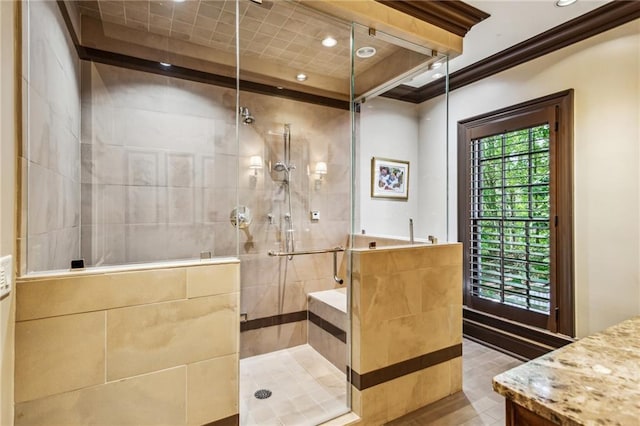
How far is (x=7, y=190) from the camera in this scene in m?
1.17

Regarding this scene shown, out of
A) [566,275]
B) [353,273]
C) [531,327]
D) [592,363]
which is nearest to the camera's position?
[592,363]

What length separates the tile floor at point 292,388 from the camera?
211 cm

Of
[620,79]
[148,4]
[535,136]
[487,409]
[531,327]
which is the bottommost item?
[487,409]

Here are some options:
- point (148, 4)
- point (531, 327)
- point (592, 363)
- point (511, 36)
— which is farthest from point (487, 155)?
point (148, 4)

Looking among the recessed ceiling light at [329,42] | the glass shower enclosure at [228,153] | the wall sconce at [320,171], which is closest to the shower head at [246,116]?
the glass shower enclosure at [228,153]

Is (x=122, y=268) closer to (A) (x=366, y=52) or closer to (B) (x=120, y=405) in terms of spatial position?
(B) (x=120, y=405)

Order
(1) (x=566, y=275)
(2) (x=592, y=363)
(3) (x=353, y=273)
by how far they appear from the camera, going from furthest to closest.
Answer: (1) (x=566, y=275), (3) (x=353, y=273), (2) (x=592, y=363)

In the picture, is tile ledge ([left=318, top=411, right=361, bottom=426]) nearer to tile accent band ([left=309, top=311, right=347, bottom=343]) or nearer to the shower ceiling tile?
tile accent band ([left=309, top=311, right=347, bottom=343])

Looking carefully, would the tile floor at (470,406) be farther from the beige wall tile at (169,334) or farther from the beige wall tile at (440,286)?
the beige wall tile at (169,334)

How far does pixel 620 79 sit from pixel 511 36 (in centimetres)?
94

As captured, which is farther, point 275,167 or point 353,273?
point 275,167

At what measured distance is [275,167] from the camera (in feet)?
10.6

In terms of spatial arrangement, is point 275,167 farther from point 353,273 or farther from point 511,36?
point 511,36

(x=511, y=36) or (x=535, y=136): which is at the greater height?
(x=511, y=36)
